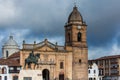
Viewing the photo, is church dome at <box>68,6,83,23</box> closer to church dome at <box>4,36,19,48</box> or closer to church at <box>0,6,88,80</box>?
church at <box>0,6,88,80</box>

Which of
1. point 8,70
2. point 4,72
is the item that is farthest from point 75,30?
point 4,72

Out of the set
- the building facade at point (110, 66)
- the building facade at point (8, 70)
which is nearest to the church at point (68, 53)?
the building facade at point (8, 70)

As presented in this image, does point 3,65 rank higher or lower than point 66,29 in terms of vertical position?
lower

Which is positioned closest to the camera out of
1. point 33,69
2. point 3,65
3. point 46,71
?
point 33,69

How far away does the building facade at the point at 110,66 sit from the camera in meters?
93.0

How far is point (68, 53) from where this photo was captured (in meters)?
77.3

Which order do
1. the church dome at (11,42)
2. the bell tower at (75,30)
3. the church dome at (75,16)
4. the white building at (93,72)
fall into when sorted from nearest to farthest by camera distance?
the bell tower at (75,30)
the church dome at (75,16)
the white building at (93,72)
the church dome at (11,42)

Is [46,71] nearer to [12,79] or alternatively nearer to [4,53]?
[12,79]

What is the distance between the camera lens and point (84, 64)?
257 feet

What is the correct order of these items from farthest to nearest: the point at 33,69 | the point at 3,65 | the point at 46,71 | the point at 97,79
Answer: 1. the point at 97,79
2. the point at 46,71
3. the point at 3,65
4. the point at 33,69

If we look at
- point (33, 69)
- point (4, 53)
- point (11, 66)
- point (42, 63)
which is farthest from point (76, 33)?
point (33, 69)

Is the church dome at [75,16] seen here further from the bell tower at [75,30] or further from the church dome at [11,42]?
the church dome at [11,42]

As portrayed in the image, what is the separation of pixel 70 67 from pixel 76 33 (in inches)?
266

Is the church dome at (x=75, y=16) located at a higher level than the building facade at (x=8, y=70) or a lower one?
higher
